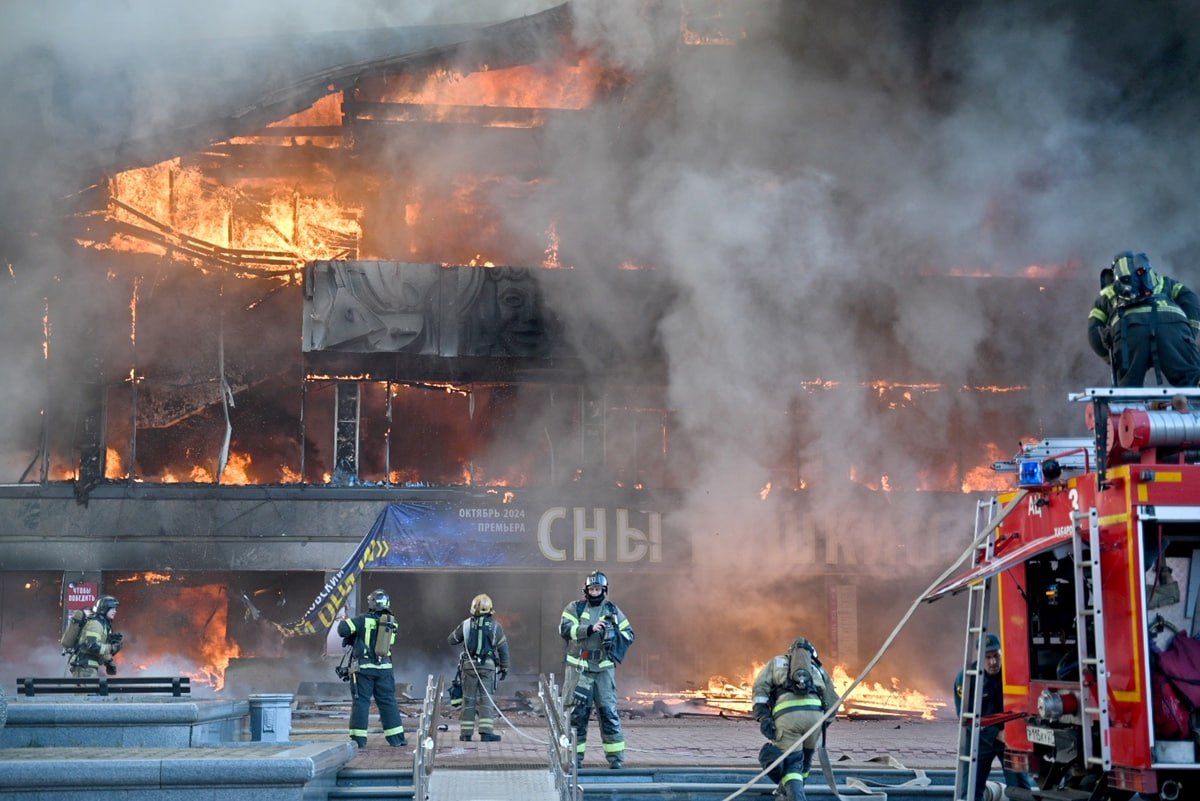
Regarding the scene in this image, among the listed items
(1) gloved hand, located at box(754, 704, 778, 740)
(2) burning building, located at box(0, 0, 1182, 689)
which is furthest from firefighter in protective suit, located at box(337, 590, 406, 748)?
(2) burning building, located at box(0, 0, 1182, 689)

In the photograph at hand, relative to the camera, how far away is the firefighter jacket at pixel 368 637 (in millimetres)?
12398

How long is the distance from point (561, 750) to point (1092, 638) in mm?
4112

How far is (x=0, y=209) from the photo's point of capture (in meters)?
20.3

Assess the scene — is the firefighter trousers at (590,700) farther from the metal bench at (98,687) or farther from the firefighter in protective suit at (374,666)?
the metal bench at (98,687)

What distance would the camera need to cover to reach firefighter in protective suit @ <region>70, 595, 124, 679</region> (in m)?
14.0

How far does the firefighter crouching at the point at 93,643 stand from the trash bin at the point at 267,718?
3229 millimetres

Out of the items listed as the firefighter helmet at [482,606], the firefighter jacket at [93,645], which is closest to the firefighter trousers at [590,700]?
the firefighter helmet at [482,606]

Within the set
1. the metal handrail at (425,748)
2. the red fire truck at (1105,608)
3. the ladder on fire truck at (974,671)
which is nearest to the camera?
the red fire truck at (1105,608)

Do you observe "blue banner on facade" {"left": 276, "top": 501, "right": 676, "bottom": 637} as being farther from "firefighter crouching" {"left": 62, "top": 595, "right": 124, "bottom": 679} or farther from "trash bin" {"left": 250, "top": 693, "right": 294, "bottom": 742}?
"trash bin" {"left": 250, "top": 693, "right": 294, "bottom": 742}

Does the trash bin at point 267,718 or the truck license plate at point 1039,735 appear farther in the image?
the trash bin at point 267,718

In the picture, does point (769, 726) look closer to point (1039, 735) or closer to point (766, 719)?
point (766, 719)

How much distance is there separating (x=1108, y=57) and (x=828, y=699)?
52.2ft

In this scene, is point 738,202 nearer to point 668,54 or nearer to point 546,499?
point 668,54

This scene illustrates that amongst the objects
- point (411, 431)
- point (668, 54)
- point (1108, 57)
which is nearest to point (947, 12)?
point (1108, 57)
